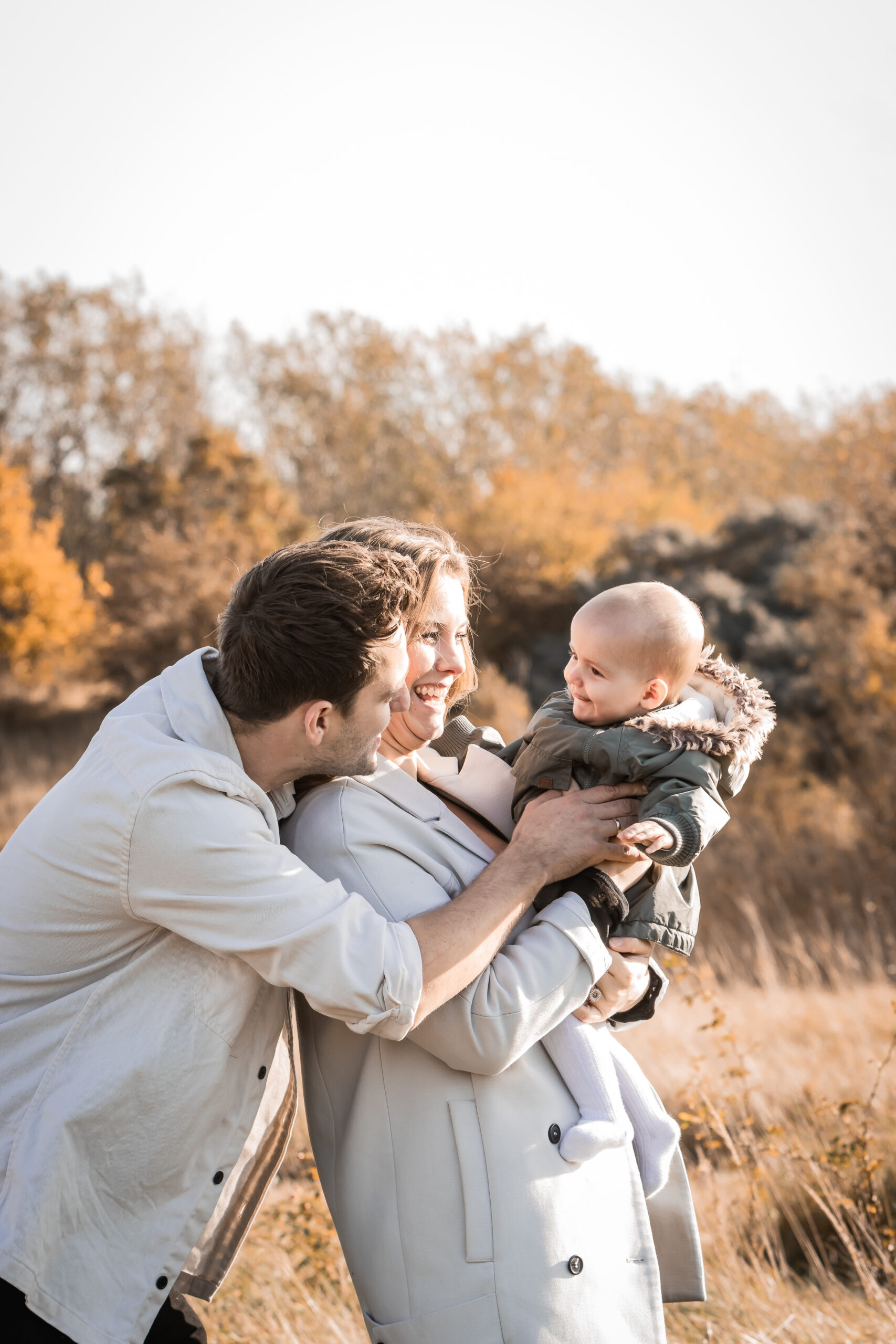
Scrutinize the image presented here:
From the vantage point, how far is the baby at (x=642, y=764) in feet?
6.64

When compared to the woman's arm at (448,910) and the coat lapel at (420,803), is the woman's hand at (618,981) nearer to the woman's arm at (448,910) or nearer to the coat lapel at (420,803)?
the woman's arm at (448,910)

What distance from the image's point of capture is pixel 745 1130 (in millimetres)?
2949

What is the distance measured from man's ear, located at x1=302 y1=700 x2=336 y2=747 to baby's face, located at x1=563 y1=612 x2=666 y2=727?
0.59 m

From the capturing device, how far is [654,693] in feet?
7.59

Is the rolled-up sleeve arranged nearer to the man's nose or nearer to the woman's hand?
the woman's hand

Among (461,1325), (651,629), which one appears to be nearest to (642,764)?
(651,629)

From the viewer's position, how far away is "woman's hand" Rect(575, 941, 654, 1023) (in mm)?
2098

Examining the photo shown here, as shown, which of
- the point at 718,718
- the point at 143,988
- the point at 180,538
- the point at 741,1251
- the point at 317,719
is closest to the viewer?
the point at 143,988

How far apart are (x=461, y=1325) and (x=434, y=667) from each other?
4.36 feet

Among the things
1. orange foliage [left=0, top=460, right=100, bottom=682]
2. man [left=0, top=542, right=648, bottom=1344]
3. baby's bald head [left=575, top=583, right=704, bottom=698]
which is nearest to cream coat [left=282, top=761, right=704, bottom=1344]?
man [left=0, top=542, right=648, bottom=1344]

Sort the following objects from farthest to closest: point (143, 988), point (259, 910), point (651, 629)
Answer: point (651, 629) → point (143, 988) → point (259, 910)

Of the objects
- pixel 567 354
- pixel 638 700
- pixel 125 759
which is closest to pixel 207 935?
pixel 125 759

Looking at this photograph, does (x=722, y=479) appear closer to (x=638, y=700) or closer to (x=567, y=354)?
(x=567, y=354)

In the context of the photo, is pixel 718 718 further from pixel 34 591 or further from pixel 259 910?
pixel 34 591
